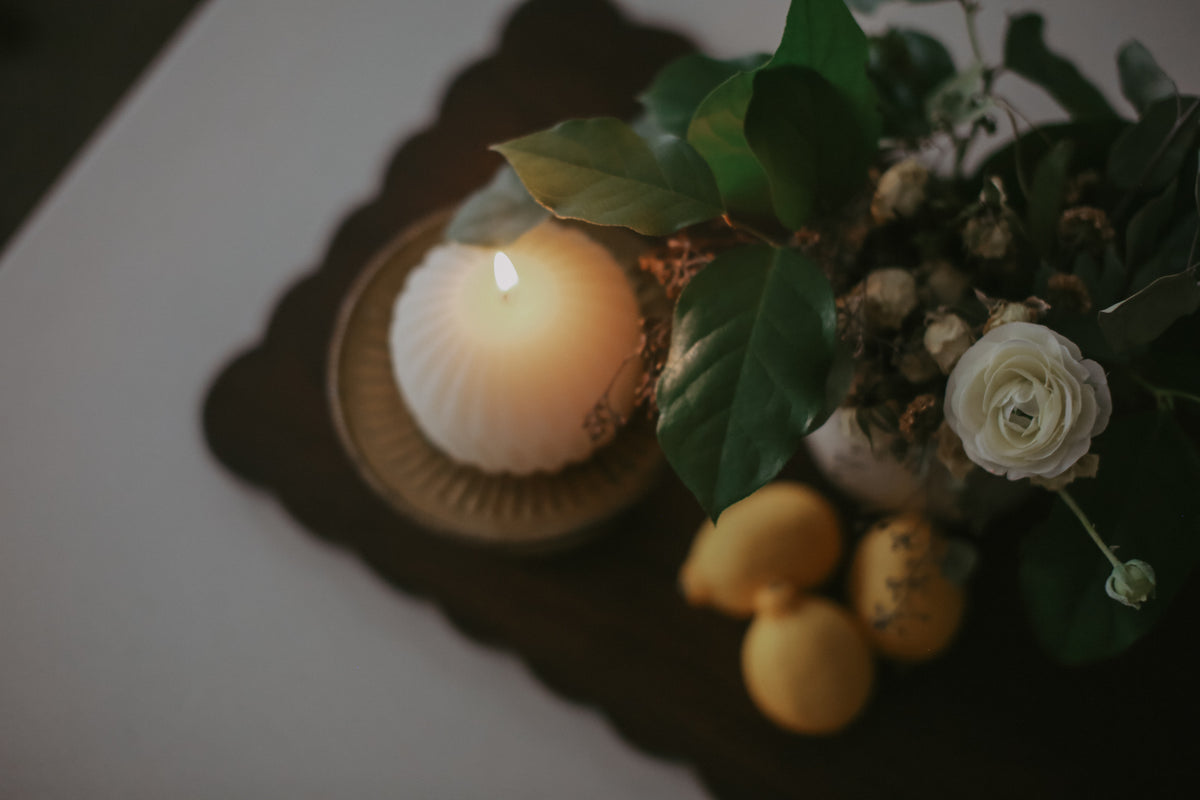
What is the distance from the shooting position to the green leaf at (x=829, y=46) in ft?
0.83

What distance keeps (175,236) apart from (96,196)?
7 centimetres

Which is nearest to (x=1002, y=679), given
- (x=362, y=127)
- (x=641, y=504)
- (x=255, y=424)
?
(x=641, y=504)

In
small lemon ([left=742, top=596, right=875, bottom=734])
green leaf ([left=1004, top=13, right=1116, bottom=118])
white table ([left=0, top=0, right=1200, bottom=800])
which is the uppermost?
green leaf ([left=1004, top=13, right=1116, bottom=118])

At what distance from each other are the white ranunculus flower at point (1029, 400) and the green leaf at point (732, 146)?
0.10 metres

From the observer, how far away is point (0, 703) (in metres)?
0.49

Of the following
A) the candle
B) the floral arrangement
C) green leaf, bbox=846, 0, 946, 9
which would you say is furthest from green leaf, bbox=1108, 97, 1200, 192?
the candle

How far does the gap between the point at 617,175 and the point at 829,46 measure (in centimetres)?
8

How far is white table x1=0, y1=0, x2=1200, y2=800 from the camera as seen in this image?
0.48 m

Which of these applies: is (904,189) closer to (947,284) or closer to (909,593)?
(947,284)

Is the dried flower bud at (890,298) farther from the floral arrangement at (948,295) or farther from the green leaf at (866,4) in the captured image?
the green leaf at (866,4)

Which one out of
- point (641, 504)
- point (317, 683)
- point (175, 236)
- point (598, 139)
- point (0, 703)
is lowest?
point (0, 703)

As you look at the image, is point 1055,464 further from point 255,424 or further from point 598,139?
point 255,424

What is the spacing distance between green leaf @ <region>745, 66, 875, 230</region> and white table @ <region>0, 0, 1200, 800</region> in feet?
0.98

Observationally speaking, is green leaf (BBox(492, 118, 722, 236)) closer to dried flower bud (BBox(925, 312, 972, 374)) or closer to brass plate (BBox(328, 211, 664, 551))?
dried flower bud (BBox(925, 312, 972, 374))
